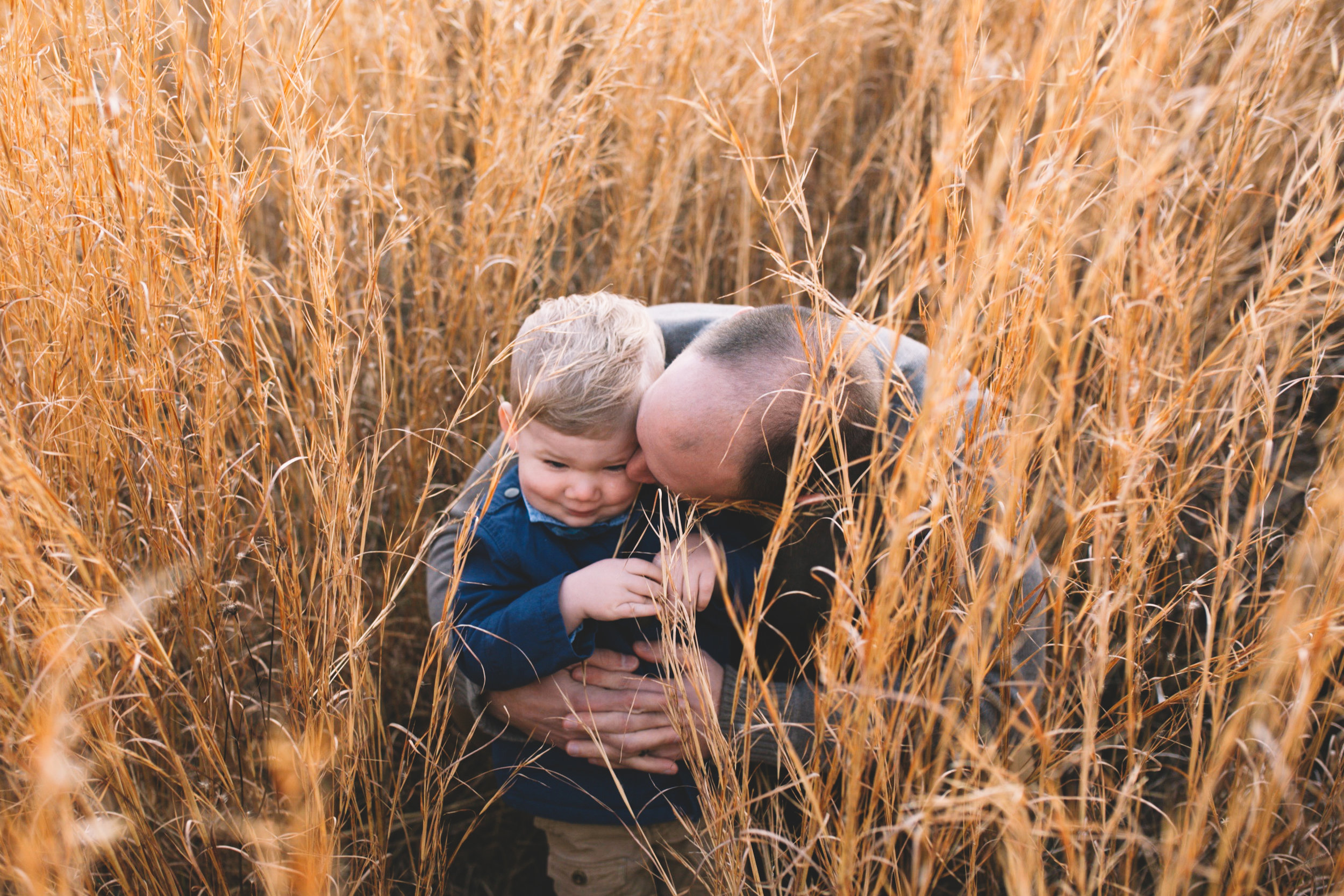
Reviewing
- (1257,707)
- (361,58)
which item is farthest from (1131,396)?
(361,58)

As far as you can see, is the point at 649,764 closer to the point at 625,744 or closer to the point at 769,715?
the point at 625,744

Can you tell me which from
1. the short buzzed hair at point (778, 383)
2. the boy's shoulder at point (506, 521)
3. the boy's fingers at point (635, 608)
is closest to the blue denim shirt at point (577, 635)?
the boy's shoulder at point (506, 521)

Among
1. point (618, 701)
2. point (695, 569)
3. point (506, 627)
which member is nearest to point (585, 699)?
point (618, 701)

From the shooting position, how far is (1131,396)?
971 mm

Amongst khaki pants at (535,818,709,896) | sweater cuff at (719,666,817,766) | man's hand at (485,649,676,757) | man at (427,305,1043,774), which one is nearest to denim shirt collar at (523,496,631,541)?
man at (427,305,1043,774)

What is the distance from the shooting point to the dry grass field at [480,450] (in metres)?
0.89

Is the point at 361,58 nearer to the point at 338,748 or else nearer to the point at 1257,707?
the point at 338,748

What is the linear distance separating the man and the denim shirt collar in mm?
106

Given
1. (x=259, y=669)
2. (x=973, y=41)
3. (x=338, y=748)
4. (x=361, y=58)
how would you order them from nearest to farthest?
(x=973, y=41) → (x=338, y=748) → (x=259, y=669) → (x=361, y=58)

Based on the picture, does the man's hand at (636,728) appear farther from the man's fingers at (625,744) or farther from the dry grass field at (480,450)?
the dry grass field at (480,450)

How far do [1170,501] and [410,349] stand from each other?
1.55 m

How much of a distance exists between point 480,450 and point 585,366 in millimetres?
693

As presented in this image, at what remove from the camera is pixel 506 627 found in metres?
1.35

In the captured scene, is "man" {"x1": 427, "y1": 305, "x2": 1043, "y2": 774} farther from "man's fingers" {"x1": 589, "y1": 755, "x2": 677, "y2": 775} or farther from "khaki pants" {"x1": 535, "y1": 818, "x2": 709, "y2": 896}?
"khaki pants" {"x1": 535, "y1": 818, "x2": 709, "y2": 896}
